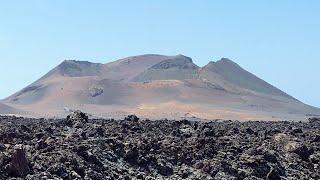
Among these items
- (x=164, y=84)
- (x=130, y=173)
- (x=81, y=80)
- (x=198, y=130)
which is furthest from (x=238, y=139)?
(x=81, y=80)

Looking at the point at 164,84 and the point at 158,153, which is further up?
the point at 164,84

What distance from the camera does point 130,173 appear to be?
22.0m

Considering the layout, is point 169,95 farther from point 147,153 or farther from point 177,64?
point 147,153

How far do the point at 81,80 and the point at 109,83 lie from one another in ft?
27.0

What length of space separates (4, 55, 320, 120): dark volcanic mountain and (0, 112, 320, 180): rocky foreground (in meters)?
70.4

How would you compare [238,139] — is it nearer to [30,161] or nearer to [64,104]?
[30,161]

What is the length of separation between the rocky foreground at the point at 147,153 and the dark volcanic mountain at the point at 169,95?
70.4 meters

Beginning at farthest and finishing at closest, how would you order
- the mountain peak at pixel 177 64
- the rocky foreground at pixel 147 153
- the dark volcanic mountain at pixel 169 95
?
the mountain peak at pixel 177 64 → the dark volcanic mountain at pixel 169 95 → the rocky foreground at pixel 147 153

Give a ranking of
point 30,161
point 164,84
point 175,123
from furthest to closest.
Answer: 1. point 164,84
2. point 175,123
3. point 30,161

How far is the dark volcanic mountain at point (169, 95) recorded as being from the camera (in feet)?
369

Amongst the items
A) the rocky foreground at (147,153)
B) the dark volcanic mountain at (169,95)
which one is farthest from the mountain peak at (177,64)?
the rocky foreground at (147,153)

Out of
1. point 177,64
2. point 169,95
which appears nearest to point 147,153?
point 169,95

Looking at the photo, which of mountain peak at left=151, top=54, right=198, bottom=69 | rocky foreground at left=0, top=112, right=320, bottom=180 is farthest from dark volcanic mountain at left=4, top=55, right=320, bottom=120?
rocky foreground at left=0, top=112, right=320, bottom=180

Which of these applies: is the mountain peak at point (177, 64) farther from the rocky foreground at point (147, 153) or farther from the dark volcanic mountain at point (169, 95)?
the rocky foreground at point (147, 153)
